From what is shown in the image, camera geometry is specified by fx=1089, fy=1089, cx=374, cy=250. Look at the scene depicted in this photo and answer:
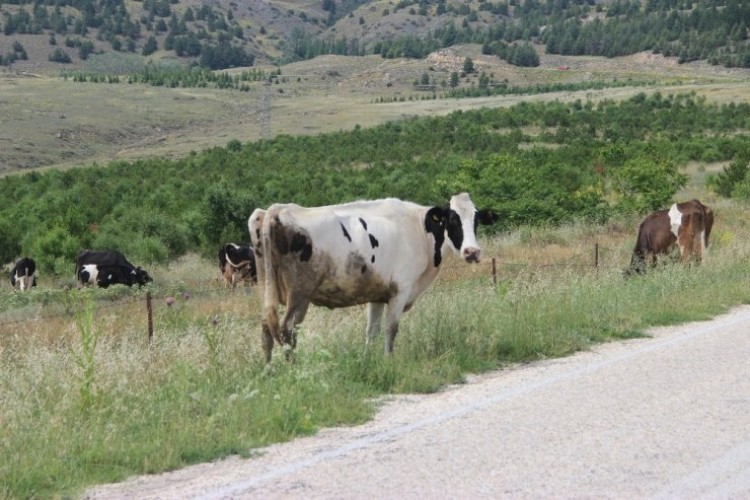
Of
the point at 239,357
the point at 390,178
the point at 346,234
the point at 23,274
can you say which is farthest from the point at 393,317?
the point at 390,178

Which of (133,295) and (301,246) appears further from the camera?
(133,295)

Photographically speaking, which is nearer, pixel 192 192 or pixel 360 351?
pixel 360 351

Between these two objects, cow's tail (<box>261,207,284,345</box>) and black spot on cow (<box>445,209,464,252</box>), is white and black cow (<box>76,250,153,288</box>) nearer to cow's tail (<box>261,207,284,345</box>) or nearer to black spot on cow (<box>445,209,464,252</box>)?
black spot on cow (<box>445,209,464,252</box>)

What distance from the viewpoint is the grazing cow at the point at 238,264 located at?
25.7m

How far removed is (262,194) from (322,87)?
149928 millimetres

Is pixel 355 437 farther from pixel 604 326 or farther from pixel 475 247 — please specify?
pixel 604 326

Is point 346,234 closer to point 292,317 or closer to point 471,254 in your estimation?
point 292,317

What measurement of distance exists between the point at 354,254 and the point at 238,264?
16.0 metres

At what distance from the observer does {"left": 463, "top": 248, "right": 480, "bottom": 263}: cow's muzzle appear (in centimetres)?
1108

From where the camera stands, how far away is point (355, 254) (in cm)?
1044

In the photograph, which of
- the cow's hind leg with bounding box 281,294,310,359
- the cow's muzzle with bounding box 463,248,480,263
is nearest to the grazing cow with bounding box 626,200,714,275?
the cow's muzzle with bounding box 463,248,480,263

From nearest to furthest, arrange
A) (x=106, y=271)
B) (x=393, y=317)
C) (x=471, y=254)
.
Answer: (x=393, y=317), (x=471, y=254), (x=106, y=271)

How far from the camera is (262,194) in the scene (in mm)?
47406

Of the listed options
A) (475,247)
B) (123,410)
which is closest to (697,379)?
(475,247)
